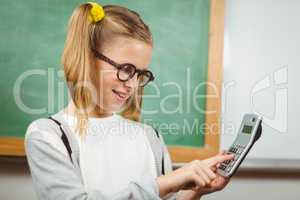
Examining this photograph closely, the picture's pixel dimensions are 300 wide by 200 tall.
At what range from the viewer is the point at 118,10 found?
0.83 metres

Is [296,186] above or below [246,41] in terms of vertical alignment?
below

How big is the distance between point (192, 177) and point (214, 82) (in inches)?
10.1

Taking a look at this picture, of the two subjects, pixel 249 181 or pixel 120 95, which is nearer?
pixel 120 95

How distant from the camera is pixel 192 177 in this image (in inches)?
29.0

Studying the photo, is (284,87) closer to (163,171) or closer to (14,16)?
(163,171)

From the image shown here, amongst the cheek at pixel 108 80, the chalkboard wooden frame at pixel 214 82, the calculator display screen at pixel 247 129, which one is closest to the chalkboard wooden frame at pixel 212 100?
the chalkboard wooden frame at pixel 214 82

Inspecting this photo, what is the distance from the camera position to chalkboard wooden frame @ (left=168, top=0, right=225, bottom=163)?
2.94 ft

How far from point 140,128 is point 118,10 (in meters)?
0.26

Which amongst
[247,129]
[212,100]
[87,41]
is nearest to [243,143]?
[247,129]

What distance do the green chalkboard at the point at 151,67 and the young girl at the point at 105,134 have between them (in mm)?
60

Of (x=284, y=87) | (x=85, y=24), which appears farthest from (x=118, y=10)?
(x=284, y=87)

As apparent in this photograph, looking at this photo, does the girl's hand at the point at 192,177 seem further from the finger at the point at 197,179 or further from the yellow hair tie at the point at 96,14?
the yellow hair tie at the point at 96,14

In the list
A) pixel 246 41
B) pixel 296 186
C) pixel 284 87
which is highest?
pixel 246 41

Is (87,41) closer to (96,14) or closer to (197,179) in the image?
(96,14)
